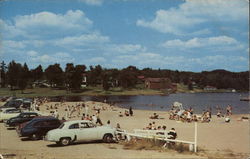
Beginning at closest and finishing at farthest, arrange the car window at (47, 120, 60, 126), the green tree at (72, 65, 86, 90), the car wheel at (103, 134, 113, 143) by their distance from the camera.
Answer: the car wheel at (103, 134, 113, 143)
the car window at (47, 120, 60, 126)
the green tree at (72, 65, 86, 90)

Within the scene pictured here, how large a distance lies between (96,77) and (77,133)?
5060 inches

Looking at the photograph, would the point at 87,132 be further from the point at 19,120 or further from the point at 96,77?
the point at 96,77

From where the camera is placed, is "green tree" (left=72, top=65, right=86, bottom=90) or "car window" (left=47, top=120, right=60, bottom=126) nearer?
"car window" (left=47, top=120, right=60, bottom=126)

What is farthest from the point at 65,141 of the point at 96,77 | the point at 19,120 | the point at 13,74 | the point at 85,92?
the point at 96,77

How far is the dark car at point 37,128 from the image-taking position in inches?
791

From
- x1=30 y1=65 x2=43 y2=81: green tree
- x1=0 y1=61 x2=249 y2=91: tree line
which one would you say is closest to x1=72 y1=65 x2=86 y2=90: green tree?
x1=0 y1=61 x2=249 y2=91: tree line

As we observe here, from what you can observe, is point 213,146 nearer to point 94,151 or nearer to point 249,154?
point 249,154

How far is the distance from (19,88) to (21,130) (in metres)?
104

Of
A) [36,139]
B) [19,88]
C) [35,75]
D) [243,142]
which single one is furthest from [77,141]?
[35,75]

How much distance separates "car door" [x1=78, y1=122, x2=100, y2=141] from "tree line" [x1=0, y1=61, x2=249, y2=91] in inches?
3113

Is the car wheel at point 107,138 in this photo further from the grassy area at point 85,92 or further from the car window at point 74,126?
the grassy area at point 85,92

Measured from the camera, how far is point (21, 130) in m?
20.2

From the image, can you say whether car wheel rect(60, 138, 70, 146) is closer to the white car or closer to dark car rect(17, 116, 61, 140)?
the white car

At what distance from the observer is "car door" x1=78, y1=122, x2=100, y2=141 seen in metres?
17.9
